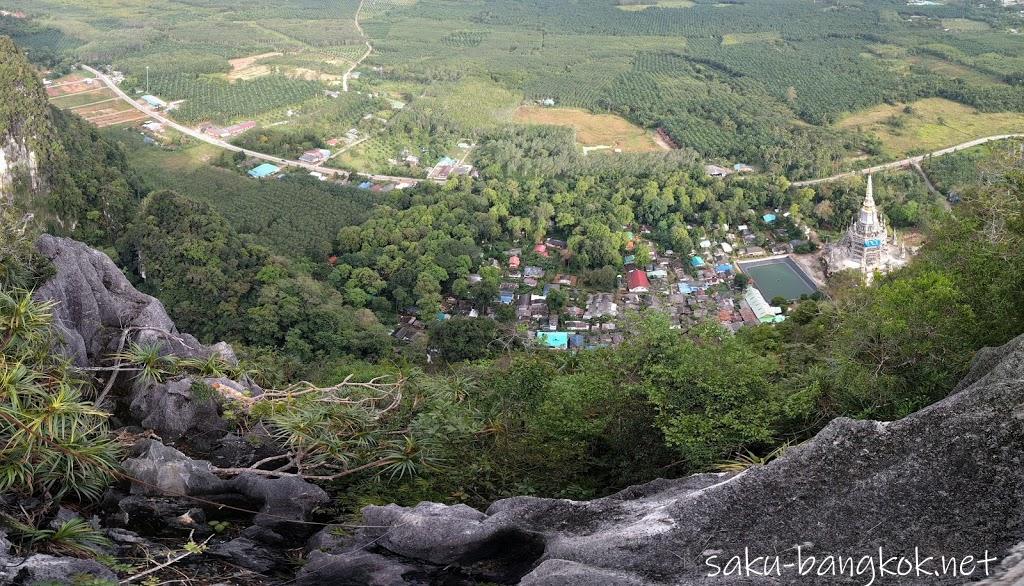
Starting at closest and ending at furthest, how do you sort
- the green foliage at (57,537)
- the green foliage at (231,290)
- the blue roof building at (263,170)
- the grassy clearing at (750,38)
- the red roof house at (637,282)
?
1. the green foliage at (57,537)
2. the green foliage at (231,290)
3. the red roof house at (637,282)
4. the blue roof building at (263,170)
5. the grassy clearing at (750,38)

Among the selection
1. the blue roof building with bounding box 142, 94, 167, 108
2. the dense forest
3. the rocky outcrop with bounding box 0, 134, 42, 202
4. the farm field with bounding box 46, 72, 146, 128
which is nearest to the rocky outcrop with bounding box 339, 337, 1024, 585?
the dense forest

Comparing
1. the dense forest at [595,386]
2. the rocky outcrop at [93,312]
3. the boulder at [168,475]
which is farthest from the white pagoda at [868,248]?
the boulder at [168,475]

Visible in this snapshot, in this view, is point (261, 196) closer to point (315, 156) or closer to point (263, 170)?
point (263, 170)

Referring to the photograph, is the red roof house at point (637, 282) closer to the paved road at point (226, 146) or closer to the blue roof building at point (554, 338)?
the blue roof building at point (554, 338)

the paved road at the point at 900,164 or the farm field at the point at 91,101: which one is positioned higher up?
the farm field at the point at 91,101

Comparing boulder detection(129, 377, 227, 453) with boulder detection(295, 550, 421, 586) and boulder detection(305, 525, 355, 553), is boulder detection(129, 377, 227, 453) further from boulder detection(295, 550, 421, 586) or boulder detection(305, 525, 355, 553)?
boulder detection(295, 550, 421, 586)

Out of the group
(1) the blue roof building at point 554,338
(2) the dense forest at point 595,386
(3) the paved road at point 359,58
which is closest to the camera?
(2) the dense forest at point 595,386
